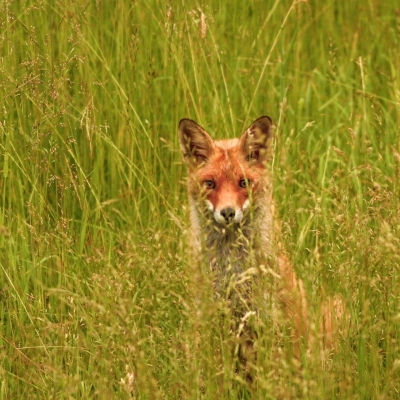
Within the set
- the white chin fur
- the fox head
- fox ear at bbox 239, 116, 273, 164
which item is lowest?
the white chin fur

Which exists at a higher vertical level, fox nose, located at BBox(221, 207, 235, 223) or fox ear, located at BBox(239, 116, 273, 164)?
fox ear, located at BBox(239, 116, 273, 164)

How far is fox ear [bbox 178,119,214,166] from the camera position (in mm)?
4340

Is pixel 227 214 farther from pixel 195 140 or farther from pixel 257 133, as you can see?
pixel 195 140

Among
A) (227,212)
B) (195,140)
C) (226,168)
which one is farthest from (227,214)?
(195,140)

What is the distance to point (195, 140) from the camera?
4.48m

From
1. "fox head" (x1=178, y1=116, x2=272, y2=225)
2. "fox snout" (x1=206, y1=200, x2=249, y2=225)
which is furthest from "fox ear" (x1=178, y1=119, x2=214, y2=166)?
"fox snout" (x1=206, y1=200, x2=249, y2=225)

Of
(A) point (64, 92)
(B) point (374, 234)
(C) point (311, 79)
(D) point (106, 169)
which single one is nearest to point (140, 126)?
(D) point (106, 169)

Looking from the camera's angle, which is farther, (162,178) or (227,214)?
(162,178)

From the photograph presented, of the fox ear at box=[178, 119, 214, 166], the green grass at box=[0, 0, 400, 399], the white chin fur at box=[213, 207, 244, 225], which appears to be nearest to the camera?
the green grass at box=[0, 0, 400, 399]

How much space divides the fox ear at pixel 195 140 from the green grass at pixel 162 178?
0.19m

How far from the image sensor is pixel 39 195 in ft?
13.6

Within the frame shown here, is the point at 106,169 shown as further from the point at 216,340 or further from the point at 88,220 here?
the point at 216,340

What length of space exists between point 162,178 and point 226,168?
471mm

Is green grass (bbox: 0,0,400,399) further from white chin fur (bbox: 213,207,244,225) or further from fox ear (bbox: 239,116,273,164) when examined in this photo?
white chin fur (bbox: 213,207,244,225)
